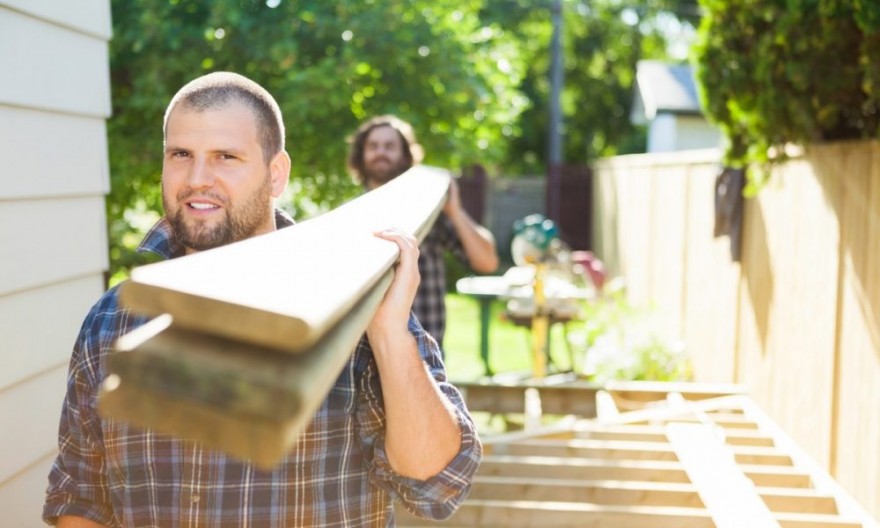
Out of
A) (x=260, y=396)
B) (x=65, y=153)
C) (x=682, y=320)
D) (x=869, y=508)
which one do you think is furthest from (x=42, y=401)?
(x=682, y=320)

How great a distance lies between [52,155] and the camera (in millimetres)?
2906

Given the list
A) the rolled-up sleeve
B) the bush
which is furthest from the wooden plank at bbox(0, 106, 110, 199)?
the bush

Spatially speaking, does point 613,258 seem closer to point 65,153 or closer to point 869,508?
point 869,508

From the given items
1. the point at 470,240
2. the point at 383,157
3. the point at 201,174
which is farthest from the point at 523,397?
the point at 201,174

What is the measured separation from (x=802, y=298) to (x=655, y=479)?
5.97 feet

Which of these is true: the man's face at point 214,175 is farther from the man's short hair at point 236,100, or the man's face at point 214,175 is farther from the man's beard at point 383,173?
the man's beard at point 383,173

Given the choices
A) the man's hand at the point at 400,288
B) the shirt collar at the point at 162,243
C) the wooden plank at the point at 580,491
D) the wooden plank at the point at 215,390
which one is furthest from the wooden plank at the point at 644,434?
the wooden plank at the point at 215,390

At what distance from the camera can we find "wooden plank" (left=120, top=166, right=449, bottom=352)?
0.71m

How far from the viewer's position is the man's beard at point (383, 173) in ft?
15.2

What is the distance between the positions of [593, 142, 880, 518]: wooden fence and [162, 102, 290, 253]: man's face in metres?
3.15

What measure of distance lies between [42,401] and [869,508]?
10.6 feet

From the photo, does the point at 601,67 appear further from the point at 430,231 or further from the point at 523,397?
the point at 430,231

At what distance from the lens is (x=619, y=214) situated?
43.3ft

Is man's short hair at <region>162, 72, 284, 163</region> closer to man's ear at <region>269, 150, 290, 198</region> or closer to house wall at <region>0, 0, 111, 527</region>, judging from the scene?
man's ear at <region>269, 150, 290, 198</region>
